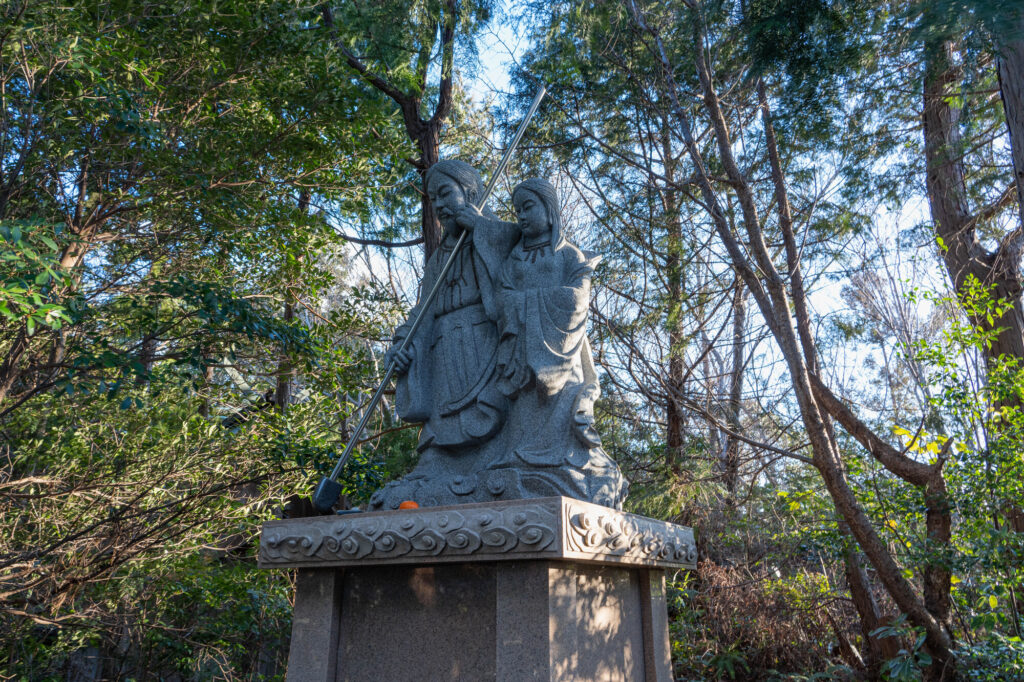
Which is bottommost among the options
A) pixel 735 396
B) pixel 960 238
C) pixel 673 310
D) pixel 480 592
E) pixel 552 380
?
pixel 480 592

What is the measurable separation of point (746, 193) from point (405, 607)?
13.7ft

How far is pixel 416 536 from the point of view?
9.52ft

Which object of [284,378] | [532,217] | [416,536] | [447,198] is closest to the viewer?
[416,536]

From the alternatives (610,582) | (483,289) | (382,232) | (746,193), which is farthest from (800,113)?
(382,232)

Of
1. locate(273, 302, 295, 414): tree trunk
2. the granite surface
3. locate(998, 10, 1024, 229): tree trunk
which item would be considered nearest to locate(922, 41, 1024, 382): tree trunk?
locate(998, 10, 1024, 229): tree trunk

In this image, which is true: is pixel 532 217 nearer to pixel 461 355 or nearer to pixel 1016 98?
pixel 461 355

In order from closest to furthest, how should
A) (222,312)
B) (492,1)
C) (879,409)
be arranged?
(222,312)
(492,1)
(879,409)

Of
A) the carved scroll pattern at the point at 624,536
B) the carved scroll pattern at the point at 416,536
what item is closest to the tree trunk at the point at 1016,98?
the carved scroll pattern at the point at 624,536

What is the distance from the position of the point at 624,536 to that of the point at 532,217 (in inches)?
65.8

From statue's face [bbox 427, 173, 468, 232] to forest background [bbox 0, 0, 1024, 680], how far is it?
1894 millimetres

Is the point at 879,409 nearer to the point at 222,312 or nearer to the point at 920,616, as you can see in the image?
the point at 920,616

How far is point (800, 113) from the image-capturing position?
5887 mm

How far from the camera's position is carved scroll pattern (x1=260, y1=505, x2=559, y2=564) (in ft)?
8.91

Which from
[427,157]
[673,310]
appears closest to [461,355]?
[673,310]
